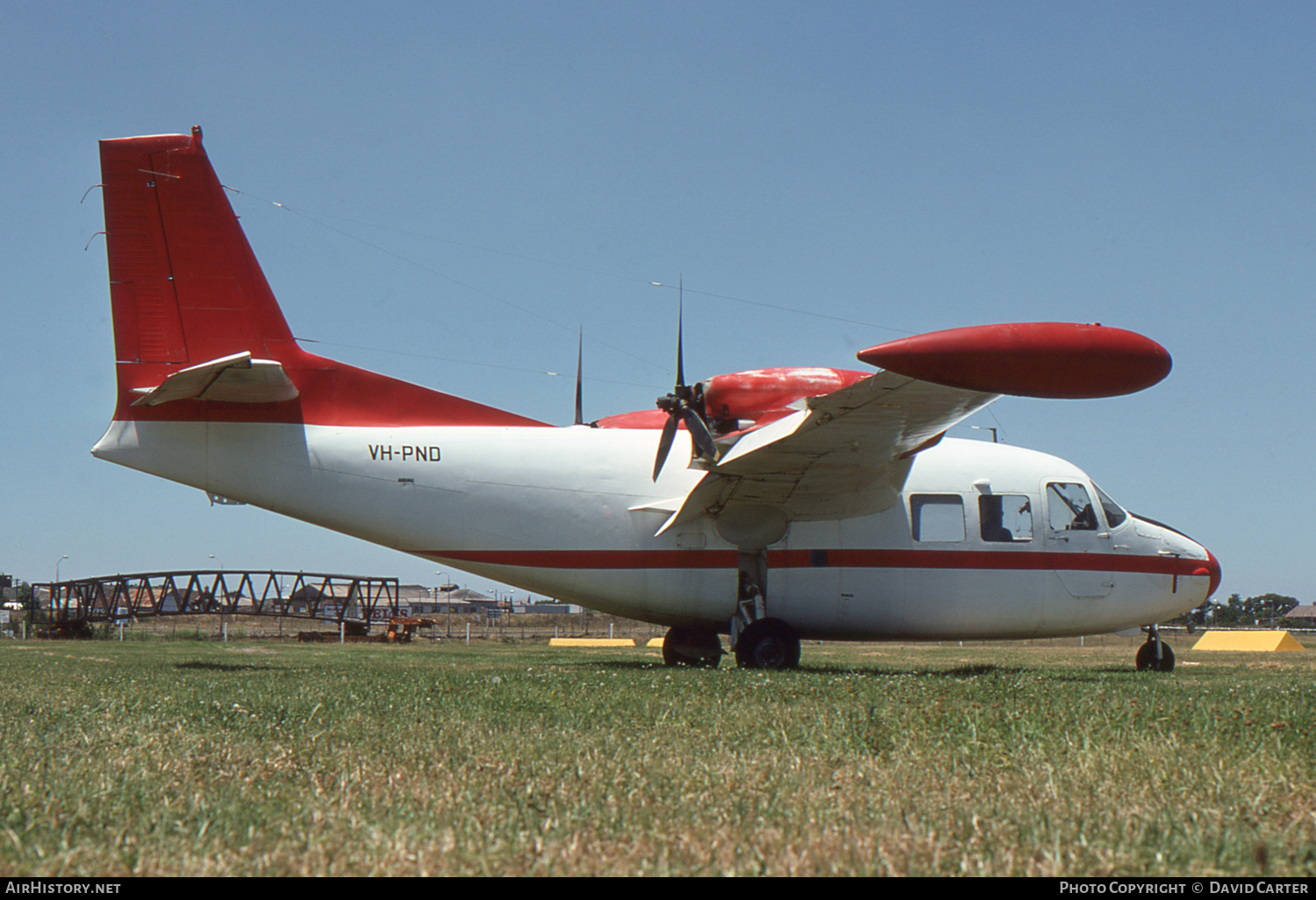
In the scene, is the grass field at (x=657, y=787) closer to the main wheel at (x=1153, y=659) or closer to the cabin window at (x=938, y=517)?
the cabin window at (x=938, y=517)

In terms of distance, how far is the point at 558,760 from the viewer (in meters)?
4.51

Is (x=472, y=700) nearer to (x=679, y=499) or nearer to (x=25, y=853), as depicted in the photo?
(x=25, y=853)

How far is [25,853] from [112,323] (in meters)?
12.7

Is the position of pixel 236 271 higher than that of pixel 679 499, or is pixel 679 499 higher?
pixel 236 271

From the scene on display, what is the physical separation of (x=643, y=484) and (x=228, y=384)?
6.16 metres

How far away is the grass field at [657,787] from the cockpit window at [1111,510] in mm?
9397

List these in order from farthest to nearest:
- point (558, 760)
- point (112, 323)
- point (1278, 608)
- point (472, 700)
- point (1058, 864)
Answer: point (1278, 608) < point (112, 323) < point (472, 700) < point (558, 760) < point (1058, 864)

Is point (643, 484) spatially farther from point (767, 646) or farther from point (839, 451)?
point (839, 451)

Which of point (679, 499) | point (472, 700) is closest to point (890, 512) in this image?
point (679, 499)

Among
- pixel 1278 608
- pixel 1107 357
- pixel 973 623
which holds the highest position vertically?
pixel 1107 357

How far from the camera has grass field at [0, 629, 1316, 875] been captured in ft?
9.30

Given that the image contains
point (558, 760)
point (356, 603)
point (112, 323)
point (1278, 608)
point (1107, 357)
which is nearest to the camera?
point (558, 760)

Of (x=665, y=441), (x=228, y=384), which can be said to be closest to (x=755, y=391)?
(x=665, y=441)

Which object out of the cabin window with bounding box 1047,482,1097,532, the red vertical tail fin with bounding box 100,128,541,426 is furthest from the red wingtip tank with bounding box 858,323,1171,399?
the red vertical tail fin with bounding box 100,128,541,426
